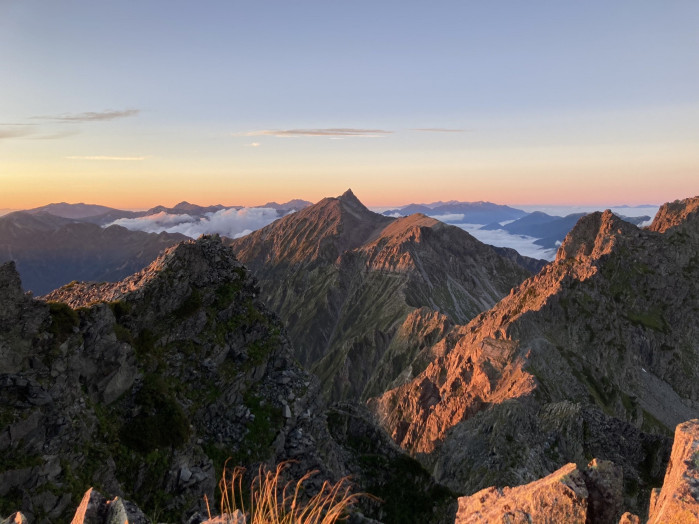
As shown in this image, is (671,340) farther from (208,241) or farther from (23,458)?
(23,458)

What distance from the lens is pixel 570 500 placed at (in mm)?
10898

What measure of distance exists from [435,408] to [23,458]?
320 feet

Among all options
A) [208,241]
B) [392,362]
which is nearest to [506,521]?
[208,241]

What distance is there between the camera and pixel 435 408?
10844 cm

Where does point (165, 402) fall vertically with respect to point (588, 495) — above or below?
below

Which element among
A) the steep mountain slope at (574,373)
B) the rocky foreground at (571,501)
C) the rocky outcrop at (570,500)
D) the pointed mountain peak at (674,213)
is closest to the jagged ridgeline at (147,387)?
the rocky foreground at (571,501)

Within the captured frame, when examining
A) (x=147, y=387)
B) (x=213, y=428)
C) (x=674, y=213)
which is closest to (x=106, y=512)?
(x=147, y=387)

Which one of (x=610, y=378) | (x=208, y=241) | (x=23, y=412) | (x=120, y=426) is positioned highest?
(x=208, y=241)

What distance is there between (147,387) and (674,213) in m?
190

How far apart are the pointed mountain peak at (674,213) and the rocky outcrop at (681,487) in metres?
177

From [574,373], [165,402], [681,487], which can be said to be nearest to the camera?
[681,487]

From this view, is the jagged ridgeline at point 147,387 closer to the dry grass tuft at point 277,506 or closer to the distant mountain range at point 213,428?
the distant mountain range at point 213,428

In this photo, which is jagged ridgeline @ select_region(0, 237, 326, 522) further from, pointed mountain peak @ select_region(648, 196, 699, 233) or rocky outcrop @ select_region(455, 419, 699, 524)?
pointed mountain peak @ select_region(648, 196, 699, 233)

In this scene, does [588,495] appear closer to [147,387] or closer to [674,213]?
[147,387]
